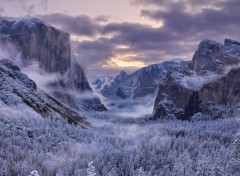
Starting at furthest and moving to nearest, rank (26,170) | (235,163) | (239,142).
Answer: (26,170) < (239,142) < (235,163)

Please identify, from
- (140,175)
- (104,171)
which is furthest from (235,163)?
(104,171)

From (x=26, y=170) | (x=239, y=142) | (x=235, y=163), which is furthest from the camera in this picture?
(x=26, y=170)

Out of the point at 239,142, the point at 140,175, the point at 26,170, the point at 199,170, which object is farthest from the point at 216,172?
the point at 26,170

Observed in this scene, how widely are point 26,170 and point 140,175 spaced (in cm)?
5307

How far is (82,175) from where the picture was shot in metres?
191

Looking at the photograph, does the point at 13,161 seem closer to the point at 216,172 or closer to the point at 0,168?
the point at 0,168

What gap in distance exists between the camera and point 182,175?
641ft

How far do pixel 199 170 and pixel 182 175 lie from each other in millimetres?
8717

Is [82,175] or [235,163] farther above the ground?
[235,163]

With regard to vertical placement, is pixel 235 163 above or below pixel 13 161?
above

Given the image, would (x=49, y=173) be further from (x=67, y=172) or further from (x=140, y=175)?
(x=140, y=175)

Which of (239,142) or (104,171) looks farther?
(104,171)

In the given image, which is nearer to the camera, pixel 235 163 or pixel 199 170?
pixel 235 163

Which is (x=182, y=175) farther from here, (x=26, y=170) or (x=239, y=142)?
(x=26, y=170)
